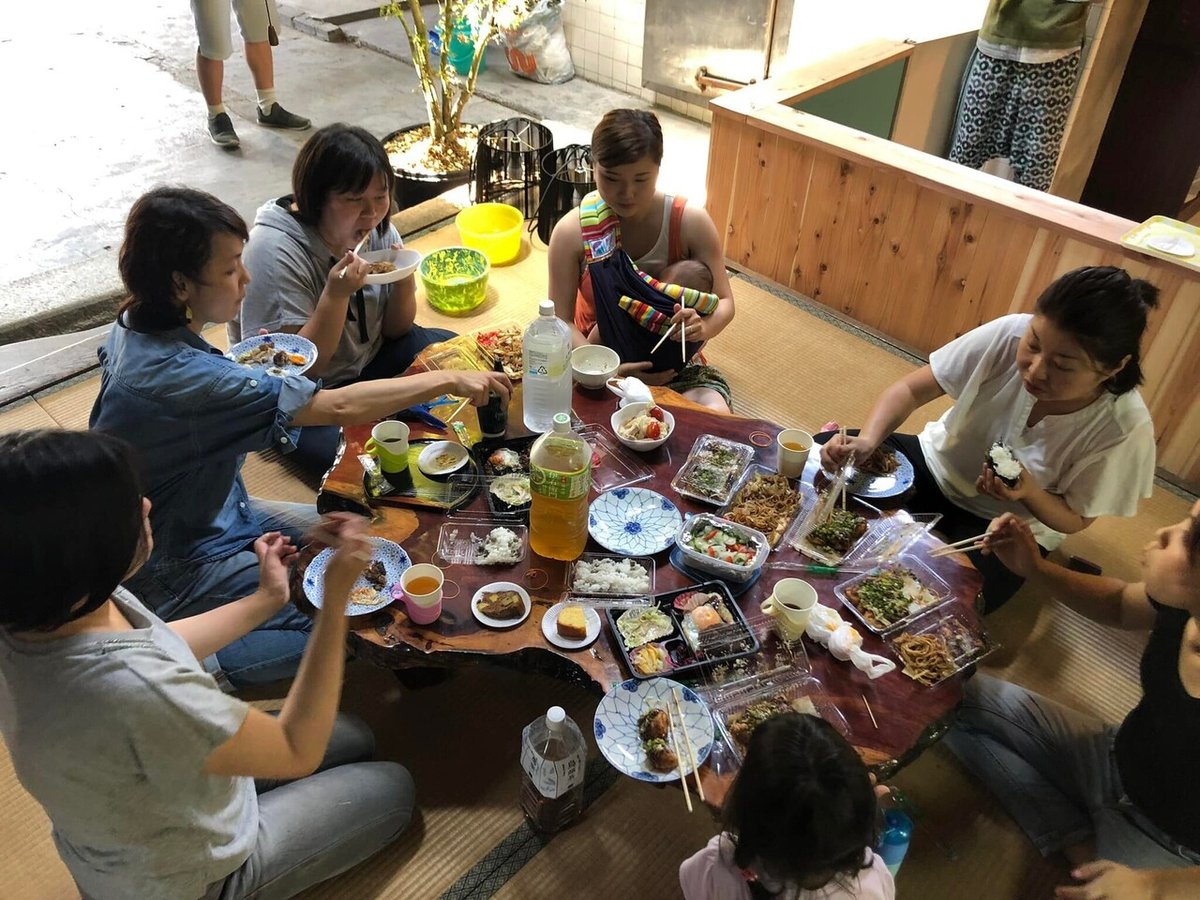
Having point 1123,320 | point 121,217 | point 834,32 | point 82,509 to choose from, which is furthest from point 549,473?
point 834,32

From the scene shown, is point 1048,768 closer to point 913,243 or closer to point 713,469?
point 713,469

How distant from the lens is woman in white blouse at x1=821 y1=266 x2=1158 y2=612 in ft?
6.83

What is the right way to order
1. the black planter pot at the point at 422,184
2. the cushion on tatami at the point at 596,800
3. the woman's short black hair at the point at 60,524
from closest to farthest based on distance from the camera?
the woman's short black hair at the point at 60,524
the cushion on tatami at the point at 596,800
the black planter pot at the point at 422,184

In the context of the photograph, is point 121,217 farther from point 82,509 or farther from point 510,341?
point 82,509

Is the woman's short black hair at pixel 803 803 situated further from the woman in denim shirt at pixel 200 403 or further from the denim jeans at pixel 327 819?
the woman in denim shirt at pixel 200 403

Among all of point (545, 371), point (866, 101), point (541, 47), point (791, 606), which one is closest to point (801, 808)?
point (791, 606)

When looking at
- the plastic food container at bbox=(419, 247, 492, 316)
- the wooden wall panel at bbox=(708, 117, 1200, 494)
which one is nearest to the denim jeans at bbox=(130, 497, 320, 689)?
the plastic food container at bbox=(419, 247, 492, 316)

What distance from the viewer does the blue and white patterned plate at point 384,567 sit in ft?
6.39

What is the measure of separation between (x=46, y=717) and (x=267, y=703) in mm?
1186

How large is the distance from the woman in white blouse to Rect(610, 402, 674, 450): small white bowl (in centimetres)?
45

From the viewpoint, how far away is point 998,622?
2.80 m

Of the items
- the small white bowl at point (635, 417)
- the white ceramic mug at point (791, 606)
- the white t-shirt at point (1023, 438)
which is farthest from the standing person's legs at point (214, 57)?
the white ceramic mug at point (791, 606)

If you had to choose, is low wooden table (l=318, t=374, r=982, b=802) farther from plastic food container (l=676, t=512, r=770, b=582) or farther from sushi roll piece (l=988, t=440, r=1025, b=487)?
sushi roll piece (l=988, t=440, r=1025, b=487)

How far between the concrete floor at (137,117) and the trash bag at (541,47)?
12cm
